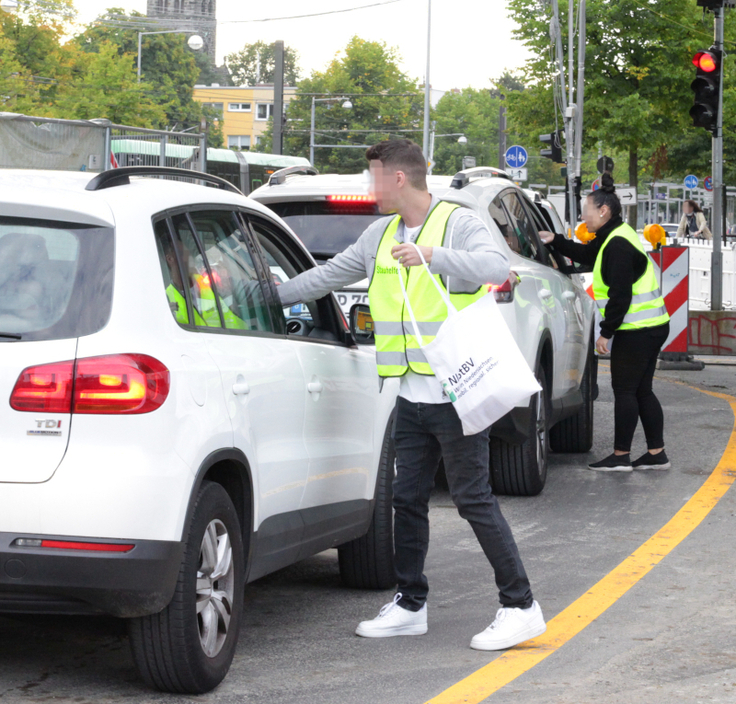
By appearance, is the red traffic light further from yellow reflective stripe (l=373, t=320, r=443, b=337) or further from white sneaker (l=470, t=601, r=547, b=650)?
white sneaker (l=470, t=601, r=547, b=650)

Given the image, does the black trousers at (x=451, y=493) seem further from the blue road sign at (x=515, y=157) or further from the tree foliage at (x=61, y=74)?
the tree foliage at (x=61, y=74)

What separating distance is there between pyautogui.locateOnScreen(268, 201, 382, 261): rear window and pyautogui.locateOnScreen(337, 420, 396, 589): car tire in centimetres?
193

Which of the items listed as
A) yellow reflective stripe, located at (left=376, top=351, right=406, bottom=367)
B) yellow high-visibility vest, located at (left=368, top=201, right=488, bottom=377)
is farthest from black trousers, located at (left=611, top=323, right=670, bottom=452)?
yellow reflective stripe, located at (left=376, top=351, right=406, bottom=367)

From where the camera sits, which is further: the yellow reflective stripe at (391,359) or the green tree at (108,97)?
the green tree at (108,97)

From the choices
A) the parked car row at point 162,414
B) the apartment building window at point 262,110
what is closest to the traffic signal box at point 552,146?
the parked car row at point 162,414

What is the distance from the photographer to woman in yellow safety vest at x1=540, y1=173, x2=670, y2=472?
334 inches

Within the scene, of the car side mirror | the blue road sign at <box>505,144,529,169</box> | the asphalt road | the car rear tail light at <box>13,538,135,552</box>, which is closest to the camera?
the car rear tail light at <box>13,538,135,552</box>

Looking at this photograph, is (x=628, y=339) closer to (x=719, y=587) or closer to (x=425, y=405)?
(x=719, y=587)

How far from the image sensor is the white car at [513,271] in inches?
275

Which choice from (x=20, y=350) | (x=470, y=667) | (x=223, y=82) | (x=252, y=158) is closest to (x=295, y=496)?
(x=470, y=667)

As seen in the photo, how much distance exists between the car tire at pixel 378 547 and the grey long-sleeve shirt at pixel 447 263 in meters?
0.80

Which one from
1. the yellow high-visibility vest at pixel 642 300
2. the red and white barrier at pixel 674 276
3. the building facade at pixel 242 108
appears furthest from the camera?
the building facade at pixel 242 108

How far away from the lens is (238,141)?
127 metres

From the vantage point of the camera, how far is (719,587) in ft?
18.1
